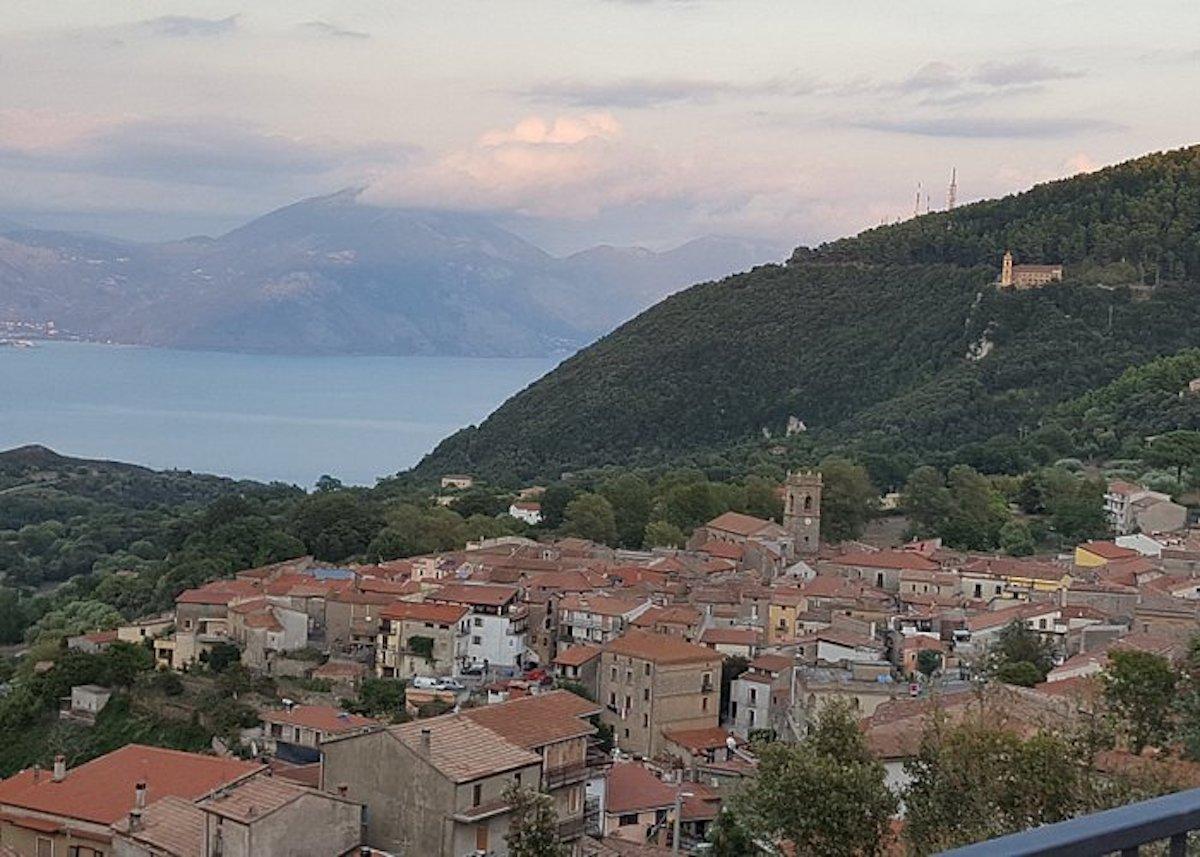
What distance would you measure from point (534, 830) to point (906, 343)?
49.4 meters

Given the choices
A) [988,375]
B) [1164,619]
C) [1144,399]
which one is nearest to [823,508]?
[1164,619]

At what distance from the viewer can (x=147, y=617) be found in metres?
28.4

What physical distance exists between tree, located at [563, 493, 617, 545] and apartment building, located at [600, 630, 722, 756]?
477 inches

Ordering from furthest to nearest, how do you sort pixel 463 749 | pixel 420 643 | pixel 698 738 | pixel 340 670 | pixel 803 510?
pixel 803 510 → pixel 340 670 → pixel 420 643 → pixel 698 738 → pixel 463 749

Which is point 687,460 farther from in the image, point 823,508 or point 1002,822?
point 1002,822

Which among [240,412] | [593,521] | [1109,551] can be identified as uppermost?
[1109,551]

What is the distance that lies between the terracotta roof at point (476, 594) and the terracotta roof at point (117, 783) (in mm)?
7394

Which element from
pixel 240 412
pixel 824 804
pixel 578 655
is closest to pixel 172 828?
pixel 824 804

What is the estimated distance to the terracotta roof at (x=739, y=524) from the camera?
30.1 m

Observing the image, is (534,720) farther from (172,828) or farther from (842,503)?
(842,503)

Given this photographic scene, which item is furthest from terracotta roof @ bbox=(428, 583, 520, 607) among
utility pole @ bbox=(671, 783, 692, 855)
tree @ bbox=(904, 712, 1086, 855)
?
tree @ bbox=(904, 712, 1086, 855)

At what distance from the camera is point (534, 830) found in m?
9.23

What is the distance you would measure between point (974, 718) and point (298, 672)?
578 inches

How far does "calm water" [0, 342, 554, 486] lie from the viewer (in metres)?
103
